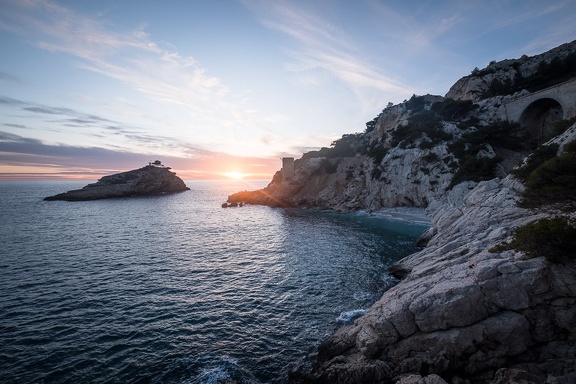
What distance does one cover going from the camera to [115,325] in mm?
18469

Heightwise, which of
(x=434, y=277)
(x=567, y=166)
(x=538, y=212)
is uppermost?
(x=567, y=166)

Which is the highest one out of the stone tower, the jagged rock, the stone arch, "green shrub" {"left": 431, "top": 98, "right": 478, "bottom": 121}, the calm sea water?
the jagged rock

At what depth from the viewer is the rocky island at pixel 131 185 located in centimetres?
10688

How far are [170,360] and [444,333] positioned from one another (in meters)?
14.9

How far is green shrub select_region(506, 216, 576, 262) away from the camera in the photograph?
12219mm

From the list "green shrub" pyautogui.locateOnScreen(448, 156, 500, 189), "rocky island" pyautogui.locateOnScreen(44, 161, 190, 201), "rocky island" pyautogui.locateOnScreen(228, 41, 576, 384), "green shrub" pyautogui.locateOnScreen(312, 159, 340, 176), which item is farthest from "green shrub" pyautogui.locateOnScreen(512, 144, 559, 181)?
"rocky island" pyautogui.locateOnScreen(44, 161, 190, 201)

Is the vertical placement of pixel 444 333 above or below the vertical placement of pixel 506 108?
below

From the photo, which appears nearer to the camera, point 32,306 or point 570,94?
point 32,306

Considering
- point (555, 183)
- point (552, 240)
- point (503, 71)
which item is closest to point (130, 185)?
point (555, 183)

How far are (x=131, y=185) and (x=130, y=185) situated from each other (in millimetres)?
483

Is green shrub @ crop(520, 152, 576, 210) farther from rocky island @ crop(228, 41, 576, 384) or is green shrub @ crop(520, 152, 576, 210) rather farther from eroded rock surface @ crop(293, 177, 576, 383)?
eroded rock surface @ crop(293, 177, 576, 383)

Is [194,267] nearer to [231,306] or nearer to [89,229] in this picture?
[231,306]

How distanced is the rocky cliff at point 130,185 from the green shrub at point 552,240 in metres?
130

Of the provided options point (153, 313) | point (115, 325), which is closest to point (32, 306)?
point (115, 325)
